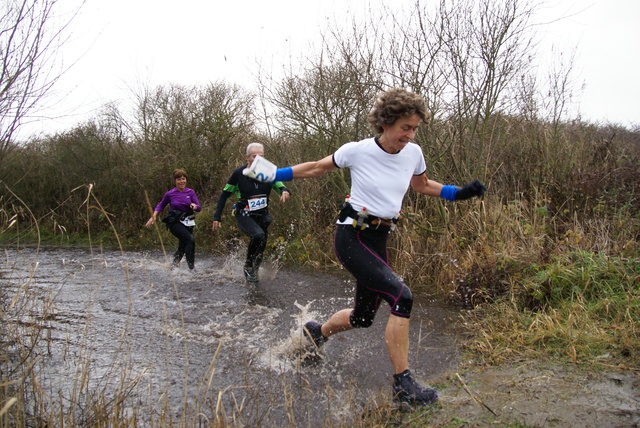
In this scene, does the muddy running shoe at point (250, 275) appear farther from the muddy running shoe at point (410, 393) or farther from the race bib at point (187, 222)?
the muddy running shoe at point (410, 393)

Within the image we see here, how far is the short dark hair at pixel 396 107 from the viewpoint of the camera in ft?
11.4

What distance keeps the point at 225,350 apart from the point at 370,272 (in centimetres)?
174

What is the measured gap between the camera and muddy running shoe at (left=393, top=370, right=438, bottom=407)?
10.7 ft

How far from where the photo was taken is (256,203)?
25.3ft

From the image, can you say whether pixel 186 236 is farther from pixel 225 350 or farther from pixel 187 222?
pixel 225 350

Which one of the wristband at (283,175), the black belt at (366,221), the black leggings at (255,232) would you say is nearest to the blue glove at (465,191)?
the black belt at (366,221)

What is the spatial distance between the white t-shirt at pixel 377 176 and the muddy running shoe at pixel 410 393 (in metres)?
1.10

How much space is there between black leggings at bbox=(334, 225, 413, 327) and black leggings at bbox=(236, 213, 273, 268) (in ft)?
12.8

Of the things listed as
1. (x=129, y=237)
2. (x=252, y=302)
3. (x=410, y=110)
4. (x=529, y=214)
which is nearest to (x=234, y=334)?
(x=252, y=302)

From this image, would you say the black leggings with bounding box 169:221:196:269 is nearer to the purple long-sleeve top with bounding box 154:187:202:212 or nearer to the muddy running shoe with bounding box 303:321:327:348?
the purple long-sleeve top with bounding box 154:187:202:212

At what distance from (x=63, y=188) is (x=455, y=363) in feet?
54.5

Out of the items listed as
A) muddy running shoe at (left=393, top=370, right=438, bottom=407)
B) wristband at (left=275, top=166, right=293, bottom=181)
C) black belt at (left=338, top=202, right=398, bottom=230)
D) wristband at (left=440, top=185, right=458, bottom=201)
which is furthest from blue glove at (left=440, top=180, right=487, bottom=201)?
muddy running shoe at (left=393, top=370, right=438, bottom=407)

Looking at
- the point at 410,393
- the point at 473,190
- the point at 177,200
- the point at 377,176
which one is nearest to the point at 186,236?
the point at 177,200

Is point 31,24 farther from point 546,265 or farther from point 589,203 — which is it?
point 589,203
